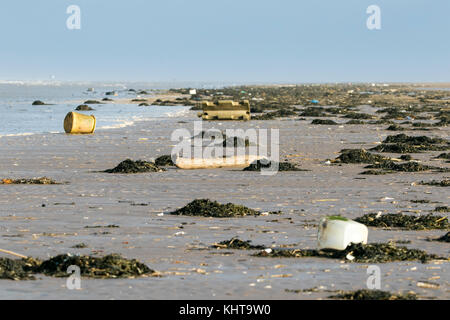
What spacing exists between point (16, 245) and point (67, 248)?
76cm

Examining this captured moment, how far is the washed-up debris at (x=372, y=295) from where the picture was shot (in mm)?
9125

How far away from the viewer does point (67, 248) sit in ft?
39.4

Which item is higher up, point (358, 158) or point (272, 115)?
point (358, 158)

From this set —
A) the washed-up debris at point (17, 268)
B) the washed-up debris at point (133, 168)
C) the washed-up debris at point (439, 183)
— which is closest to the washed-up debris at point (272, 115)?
the washed-up debris at point (133, 168)

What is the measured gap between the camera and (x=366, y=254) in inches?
444

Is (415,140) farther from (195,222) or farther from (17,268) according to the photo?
(17,268)

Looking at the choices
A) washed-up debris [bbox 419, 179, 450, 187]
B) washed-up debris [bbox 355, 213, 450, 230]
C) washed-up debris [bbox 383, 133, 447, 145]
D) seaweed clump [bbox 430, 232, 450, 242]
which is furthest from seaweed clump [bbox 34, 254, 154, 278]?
washed-up debris [bbox 383, 133, 447, 145]

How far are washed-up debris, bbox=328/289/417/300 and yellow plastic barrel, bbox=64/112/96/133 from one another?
91.9 feet

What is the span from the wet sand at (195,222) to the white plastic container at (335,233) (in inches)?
18.9

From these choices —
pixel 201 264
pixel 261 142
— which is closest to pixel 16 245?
pixel 201 264

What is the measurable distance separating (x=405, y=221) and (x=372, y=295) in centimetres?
515

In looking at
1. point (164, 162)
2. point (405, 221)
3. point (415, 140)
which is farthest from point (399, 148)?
point (405, 221)
